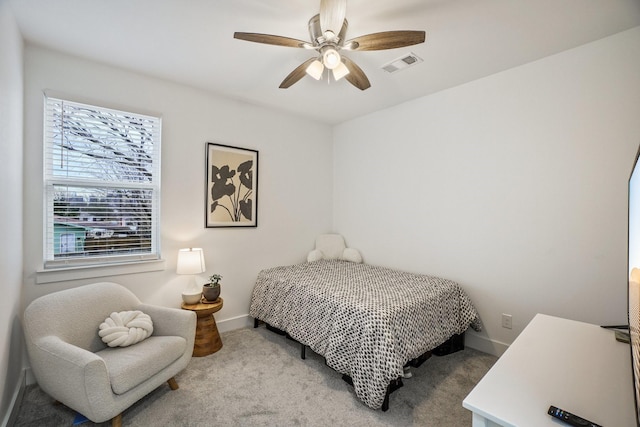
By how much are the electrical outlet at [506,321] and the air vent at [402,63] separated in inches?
91.3

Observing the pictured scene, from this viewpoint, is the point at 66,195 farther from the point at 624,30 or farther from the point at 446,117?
the point at 624,30

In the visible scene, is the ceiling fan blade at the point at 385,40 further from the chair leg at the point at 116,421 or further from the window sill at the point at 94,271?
the chair leg at the point at 116,421

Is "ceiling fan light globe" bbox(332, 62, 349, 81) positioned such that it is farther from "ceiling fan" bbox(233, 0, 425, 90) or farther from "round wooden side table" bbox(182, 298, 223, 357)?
"round wooden side table" bbox(182, 298, 223, 357)

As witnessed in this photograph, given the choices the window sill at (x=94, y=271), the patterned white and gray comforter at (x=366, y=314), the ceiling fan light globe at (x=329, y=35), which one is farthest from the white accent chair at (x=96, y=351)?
the ceiling fan light globe at (x=329, y=35)

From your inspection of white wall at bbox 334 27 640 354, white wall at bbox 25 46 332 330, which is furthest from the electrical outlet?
white wall at bbox 25 46 332 330

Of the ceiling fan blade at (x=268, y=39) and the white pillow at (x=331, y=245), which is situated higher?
the ceiling fan blade at (x=268, y=39)

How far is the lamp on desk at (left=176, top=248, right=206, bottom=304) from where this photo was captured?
261 cm

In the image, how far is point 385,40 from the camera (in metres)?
1.71

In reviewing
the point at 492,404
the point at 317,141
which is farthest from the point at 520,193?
the point at 317,141

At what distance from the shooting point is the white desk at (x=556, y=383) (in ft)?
2.95

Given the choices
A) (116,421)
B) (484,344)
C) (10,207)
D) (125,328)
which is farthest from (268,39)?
(484,344)

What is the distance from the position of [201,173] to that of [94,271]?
4.10ft

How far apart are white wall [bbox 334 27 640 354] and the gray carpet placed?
0.83 meters

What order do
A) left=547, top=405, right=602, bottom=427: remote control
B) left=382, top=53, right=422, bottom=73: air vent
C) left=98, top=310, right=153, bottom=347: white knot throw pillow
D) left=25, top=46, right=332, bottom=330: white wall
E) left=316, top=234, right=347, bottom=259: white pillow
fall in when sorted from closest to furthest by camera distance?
1. left=547, top=405, right=602, bottom=427: remote control
2. left=98, top=310, right=153, bottom=347: white knot throw pillow
3. left=25, top=46, right=332, bottom=330: white wall
4. left=382, top=53, right=422, bottom=73: air vent
5. left=316, top=234, right=347, bottom=259: white pillow
